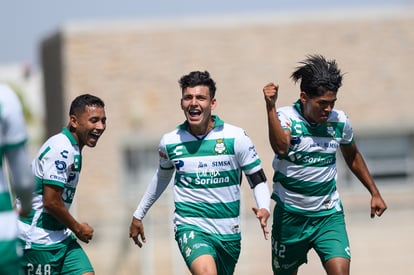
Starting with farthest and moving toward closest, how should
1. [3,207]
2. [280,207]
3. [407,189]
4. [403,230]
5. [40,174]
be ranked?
[407,189], [403,230], [280,207], [40,174], [3,207]

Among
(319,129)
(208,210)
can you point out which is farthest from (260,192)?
(319,129)

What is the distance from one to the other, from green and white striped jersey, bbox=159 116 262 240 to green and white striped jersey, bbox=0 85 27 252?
8.76 ft

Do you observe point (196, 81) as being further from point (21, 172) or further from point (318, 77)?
point (21, 172)

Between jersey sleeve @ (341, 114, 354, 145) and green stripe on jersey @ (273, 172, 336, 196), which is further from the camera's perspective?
jersey sleeve @ (341, 114, 354, 145)

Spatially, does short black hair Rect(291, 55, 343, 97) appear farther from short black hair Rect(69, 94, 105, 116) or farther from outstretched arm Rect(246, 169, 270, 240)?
short black hair Rect(69, 94, 105, 116)

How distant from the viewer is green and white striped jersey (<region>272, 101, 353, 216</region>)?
9297 mm

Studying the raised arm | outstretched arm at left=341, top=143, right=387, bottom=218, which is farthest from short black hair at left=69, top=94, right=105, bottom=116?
outstretched arm at left=341, top=143, right=387, bottom=218

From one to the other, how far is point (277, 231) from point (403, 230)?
697 inches

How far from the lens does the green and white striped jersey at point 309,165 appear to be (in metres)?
9.30

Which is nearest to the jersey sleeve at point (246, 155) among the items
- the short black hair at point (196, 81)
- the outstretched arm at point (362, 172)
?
the short black hair at point (196, 81)

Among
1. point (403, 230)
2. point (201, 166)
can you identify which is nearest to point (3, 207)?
point (201, 166)

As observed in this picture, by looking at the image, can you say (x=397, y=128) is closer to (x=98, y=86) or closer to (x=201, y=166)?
(x=98, y=86)

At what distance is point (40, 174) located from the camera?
872 cm

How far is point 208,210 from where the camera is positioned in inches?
358
